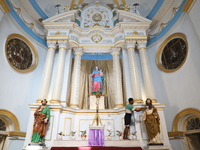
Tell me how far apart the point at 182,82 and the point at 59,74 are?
5265 mm

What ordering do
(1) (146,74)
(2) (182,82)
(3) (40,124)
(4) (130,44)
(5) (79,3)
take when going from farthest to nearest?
(5) (79,3) < (4) (130,44) < (1) (146,74) < (2) (182,82) < (3) (40,124)

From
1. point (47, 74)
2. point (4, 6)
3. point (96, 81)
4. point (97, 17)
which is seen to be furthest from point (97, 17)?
point (4, 6)

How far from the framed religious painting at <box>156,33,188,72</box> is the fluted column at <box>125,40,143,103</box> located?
5.05 ft

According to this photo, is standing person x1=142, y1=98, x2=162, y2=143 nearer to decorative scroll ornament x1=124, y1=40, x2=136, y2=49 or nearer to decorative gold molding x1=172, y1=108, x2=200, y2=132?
decorative gold molding x1=172, y1=108, x2=200, y2=132

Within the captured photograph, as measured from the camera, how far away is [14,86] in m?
6.72

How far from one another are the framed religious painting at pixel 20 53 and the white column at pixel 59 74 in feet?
5.23

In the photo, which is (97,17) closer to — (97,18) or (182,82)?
(97,18)

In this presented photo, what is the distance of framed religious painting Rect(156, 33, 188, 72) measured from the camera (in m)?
6.77

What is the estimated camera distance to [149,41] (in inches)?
345

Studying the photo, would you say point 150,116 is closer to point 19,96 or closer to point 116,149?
point 116,149

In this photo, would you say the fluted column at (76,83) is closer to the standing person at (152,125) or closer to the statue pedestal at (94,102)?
the statue pedestal at (94,102)

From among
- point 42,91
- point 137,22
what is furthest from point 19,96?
point 137,22

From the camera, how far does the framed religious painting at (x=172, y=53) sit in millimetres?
6768

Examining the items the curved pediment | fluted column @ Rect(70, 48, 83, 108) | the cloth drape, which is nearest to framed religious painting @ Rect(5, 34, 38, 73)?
the curved pediment
